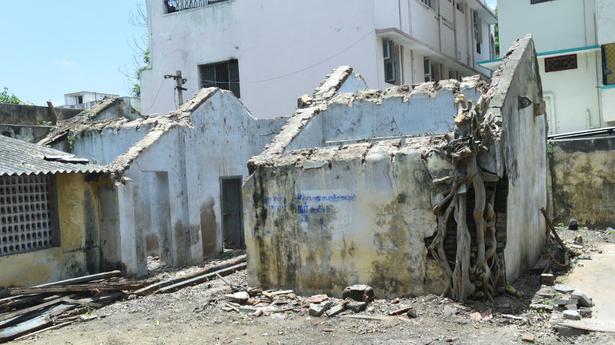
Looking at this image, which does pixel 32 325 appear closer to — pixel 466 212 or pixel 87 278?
pixel 87 278

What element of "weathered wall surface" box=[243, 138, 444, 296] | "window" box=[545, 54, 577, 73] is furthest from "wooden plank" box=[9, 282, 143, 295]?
"window" box=[545, 54, 577, 73]

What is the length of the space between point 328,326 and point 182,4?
15915mm

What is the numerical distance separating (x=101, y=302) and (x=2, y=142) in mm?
3944

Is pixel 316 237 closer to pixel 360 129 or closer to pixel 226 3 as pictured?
pixel 360 129

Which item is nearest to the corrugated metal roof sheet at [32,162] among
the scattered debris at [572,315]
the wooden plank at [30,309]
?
the wooden plank at [30,309]

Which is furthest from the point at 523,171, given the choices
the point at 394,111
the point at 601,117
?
the point at 601,117

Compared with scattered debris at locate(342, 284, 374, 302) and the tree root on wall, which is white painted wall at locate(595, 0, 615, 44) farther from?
scattered debris at locate(342, 284, 374, 302)

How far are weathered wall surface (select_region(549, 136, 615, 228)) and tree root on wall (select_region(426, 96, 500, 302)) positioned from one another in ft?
Answer: 24.3

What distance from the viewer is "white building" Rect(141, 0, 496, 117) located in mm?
16547

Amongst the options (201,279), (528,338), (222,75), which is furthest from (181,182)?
(528,338)

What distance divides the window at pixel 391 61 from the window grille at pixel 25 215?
1032cm

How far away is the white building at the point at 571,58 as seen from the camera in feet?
52.6

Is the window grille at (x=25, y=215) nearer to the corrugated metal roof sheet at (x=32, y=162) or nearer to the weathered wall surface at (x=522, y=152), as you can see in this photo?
the corrugated metal roof sheet at (x=32, y=162)

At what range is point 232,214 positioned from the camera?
1551 centimetres
